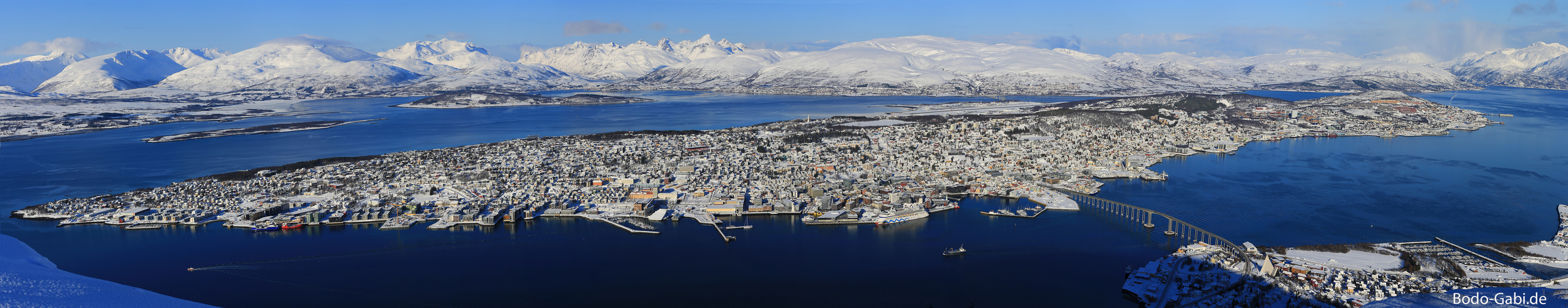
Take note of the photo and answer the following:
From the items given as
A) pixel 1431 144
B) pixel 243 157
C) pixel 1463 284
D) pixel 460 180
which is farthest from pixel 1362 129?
pixel 243 157

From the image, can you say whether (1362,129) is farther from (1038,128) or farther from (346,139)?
(346,139)

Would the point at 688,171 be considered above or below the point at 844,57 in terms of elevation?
below

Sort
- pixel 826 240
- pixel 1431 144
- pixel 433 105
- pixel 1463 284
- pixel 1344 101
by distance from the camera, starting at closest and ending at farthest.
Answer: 1. pixel 1463 284
2. pixel 826 240
3. pixel 1431 144
4. pixel 1344 101
5. pixel 433 105

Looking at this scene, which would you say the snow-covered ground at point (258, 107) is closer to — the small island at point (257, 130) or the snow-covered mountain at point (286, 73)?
the snow-covered mountain at point (286, 73)

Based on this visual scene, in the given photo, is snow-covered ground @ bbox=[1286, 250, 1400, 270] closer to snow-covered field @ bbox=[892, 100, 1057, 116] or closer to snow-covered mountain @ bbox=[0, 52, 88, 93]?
snow-covered field @ bbox=[892, 100, 1057, 116]

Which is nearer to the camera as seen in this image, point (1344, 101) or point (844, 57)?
point (1344, 101)

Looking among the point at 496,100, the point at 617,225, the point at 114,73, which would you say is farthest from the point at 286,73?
the point at 617,225

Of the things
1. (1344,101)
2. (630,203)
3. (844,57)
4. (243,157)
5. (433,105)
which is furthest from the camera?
(844,57)

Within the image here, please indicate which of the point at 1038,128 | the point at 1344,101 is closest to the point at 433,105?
the point at 1038,128
